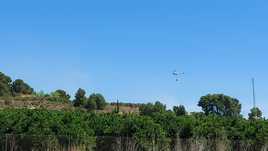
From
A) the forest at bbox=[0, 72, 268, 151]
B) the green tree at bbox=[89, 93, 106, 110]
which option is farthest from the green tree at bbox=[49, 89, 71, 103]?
the forest at bbox=[0, 72, 268, 151]

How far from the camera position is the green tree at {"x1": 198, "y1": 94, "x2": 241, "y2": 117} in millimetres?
79062

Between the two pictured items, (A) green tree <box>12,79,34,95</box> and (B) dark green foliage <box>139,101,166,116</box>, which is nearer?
(B) dark green foliage <box>139,101,166,116</box>

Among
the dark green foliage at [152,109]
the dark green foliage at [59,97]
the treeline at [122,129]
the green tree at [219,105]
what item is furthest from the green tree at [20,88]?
the treeline at [122,129]

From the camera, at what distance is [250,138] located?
122 feet

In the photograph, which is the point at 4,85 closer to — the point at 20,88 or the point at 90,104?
the point at 20,88

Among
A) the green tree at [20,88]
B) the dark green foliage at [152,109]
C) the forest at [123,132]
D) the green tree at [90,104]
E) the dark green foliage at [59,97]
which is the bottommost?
the forest at [123,132]

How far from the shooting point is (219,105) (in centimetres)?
8200

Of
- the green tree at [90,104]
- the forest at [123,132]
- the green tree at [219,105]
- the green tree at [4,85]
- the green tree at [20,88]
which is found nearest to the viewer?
the forest at [123,132]

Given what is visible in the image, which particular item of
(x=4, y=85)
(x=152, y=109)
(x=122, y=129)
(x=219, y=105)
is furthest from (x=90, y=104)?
(x=122, y=129)

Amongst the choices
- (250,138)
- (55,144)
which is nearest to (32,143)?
(55,144)

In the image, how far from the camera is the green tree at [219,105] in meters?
79.1

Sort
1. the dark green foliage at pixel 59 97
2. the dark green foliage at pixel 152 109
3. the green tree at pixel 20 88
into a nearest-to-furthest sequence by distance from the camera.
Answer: the dark green foliage at pixel 152 109, the dark green foliage at pixel 59 97, the green tree at pixel 20 88

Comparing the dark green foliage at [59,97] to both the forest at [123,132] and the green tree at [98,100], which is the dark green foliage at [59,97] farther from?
the forest at [123,132]

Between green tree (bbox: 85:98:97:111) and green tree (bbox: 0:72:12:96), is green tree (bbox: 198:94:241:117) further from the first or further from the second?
green tree (bbox: 0:72:12:96)
